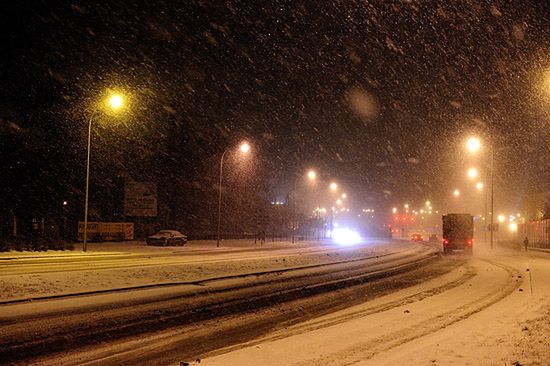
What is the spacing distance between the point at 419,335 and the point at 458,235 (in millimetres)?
35895

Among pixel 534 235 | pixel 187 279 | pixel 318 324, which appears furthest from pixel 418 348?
pixel 534 235

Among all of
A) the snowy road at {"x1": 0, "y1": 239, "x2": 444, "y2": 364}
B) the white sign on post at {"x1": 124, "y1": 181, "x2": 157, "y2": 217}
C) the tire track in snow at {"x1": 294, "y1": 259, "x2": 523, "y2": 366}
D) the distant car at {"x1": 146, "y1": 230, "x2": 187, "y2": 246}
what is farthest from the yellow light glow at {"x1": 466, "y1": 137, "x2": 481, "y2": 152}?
the tire track in snow at {"x1": 294, "y1": 259, "x2": 523, "y2": 366}

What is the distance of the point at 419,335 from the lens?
9.38 metres

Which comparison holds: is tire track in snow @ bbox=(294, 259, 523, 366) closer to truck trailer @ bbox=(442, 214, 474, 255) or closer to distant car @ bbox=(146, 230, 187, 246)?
truck trailer @ bbox=(442, 214, 474, 255)

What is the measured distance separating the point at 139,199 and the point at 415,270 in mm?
33746

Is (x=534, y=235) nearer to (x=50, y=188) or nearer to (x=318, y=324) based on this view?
(x=50, y=188)

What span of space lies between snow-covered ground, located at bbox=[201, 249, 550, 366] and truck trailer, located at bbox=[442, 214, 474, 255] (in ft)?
94.2

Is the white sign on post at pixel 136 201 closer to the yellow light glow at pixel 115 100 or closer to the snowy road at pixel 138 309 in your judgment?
the yellow light glow at pixel 115 100

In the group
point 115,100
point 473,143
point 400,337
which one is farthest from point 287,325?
point 473,143

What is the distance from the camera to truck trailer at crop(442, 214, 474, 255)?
4278 centimetres

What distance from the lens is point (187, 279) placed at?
18.7m

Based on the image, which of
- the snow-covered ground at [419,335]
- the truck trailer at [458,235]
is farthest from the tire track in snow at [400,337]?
the truck trailer at [458,235]

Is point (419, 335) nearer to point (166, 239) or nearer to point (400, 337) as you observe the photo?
point (400, 337)

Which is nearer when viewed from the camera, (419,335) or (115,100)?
(419,335)
